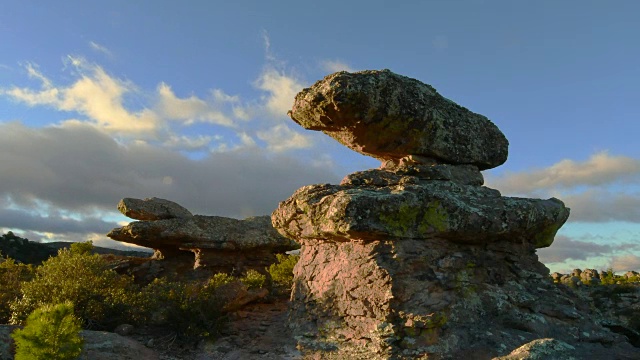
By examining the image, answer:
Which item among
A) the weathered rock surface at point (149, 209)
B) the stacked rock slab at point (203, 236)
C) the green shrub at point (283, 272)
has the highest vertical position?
the weathered rock surface at point (149, 209)

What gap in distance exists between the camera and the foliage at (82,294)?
12000 mm

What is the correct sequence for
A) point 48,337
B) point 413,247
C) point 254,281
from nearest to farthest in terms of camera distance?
point 48,337, point 413,247, point 254,281

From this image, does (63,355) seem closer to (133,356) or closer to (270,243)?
(133,356)

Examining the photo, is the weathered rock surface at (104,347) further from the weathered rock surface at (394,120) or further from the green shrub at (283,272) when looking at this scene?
the weathered rock surface at (394,120)

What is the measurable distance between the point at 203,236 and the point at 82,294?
8.11 metres

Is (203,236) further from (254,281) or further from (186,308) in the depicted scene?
(186,308)

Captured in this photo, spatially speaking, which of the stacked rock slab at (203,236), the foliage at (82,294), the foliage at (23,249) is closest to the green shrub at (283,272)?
the stacked rock slab at (203,236)

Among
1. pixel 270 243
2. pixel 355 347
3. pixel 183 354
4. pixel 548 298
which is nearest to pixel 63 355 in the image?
pixel 183 354

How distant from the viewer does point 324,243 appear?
1115cm

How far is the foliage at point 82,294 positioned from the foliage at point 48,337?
12.1ft

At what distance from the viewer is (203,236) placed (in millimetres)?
20484

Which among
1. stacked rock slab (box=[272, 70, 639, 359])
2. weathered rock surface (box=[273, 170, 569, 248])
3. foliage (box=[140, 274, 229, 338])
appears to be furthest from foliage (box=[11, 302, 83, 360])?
weathered rock surface (box=[273, 170, 569, 248])

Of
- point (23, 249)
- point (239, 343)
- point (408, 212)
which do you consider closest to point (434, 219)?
point (408, 212)

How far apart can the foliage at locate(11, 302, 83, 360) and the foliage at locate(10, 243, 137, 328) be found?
12.1 feet
